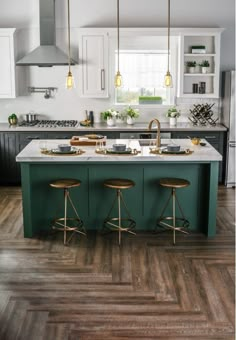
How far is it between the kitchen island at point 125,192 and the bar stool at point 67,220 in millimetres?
81

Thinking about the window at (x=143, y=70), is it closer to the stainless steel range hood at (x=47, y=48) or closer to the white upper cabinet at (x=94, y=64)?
the white upper cabinet at (x=94, y=64)

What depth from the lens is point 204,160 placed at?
5180 millimetres

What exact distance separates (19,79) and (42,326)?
5.34 m

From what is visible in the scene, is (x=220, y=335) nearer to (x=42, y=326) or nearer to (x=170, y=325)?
(x=170, y=325)

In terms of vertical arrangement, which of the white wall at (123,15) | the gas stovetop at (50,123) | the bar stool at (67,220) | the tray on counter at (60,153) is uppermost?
the white wall at (123,15)

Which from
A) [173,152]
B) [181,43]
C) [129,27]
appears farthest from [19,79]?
[173,152]

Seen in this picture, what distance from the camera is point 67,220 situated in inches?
216

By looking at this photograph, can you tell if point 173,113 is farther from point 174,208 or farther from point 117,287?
point 117,287

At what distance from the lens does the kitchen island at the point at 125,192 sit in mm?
5258

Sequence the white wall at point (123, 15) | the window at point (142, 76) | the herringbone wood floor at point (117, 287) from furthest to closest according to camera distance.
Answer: the window at point (142, 76) → the white wall at point (123, 15) → the herringbone wood floor at point (117, 287)

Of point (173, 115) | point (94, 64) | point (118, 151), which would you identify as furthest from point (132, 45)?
point (118, 151)

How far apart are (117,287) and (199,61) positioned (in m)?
4.88

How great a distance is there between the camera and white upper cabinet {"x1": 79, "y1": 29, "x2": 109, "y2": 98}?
761cm

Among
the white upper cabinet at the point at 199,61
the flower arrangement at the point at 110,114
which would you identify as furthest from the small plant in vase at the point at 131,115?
the white upper cabinet at the point at 199,61
